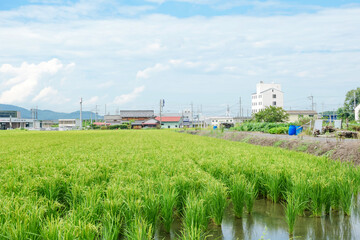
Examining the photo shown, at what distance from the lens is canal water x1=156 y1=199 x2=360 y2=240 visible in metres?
3.71

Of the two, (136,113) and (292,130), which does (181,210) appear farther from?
(136,113)

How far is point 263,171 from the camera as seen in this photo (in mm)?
5844

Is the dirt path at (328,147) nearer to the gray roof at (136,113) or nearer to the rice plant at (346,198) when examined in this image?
the rice plant at (346,198)

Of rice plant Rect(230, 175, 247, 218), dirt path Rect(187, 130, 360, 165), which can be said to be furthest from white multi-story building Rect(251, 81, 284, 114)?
rice plant Rect(230, 175, 247, 218)

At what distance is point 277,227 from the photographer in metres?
4.07

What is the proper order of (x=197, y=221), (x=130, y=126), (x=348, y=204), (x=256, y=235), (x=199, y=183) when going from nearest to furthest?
(x=197, y=221) < (x=256, y=235) < (x=348, y=204) < (x=199, y=183) < (x=130, y=126)

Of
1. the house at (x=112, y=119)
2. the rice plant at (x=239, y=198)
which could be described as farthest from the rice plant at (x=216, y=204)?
the house at (x=112, y=119)

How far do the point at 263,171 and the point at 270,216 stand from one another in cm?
144

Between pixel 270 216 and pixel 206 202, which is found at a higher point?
pixel 206 202

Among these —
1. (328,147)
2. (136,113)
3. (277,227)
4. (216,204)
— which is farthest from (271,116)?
(136,113)

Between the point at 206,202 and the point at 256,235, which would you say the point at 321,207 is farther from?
the point at 206,202

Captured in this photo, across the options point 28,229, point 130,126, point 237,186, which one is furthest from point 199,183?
point 130,126

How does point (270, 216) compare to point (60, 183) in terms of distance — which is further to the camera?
point (60, 183)

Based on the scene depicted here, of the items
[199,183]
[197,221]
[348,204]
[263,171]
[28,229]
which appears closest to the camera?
[28,229]
